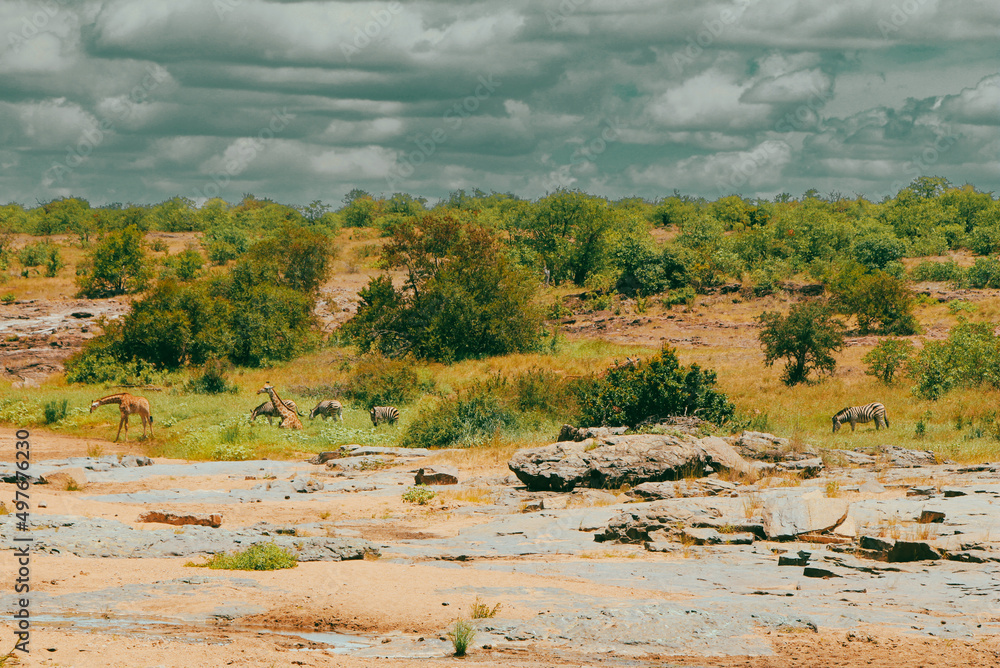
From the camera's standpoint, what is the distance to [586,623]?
8852mm

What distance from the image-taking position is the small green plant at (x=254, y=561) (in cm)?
1079

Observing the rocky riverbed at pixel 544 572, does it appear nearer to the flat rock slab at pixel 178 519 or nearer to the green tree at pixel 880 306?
the flat rock slab at pixel 178 519

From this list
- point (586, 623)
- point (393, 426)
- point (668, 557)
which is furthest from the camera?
point (393, 426)

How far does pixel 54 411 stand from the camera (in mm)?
27625

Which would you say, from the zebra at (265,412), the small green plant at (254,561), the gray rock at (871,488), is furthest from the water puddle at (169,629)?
the zebra at (265,412)

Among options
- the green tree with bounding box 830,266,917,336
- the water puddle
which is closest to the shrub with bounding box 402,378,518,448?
the water puddle

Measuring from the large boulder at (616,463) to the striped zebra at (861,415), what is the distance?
727 centimetres

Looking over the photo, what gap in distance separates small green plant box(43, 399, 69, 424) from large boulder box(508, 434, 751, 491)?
16.6 m

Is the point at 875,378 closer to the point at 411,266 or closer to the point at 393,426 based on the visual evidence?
the point at 393,426

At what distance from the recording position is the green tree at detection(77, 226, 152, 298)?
1997 inches

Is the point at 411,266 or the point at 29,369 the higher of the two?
the point at 411,266

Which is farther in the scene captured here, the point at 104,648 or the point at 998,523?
the point at 998,523

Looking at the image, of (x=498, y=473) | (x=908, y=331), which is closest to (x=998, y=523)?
(x=498, y=473)

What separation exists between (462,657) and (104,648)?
2901 millimetres
